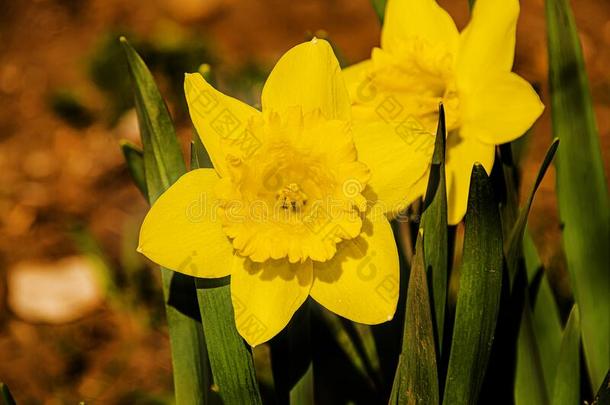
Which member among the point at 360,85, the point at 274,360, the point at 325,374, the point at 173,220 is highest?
the point at 360,85

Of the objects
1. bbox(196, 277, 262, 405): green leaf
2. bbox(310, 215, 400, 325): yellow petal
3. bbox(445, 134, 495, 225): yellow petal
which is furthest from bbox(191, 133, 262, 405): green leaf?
bbox(445, 134, 495, 225): yellow petal

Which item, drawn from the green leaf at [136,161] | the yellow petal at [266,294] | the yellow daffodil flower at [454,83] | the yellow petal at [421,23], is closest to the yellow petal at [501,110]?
the yellow daffodil flower at [454,83]

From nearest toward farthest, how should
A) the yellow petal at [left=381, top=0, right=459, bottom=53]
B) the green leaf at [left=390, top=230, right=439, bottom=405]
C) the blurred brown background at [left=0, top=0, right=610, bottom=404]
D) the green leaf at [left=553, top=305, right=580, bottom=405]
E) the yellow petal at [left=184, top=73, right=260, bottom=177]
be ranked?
the green leaf at [left=390, top=230, right=439, bottom=405] → the yellow petal at [left=184, top=73, right=260, bottom=177] → the green leaf at [left=553, top=305, right=580, bottom=405] → the yellow petal at [left=381, top=0, right=459, bottom=53] → the blurred brown background at [left=0, top=0, right=610, bottom=404]

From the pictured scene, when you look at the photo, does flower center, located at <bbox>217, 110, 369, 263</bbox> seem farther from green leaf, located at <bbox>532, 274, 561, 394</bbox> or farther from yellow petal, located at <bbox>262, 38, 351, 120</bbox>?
green leaf, located at <bbox>532, 274, 561, 394</bbox>

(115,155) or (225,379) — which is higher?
(115,155)

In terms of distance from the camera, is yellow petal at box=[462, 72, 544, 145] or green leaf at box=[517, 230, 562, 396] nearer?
yellow petal at box=[462, 72, 544, 145]

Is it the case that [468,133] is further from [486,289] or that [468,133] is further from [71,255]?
[71,255]

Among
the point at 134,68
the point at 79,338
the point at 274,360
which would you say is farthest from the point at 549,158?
the point at 79,338
